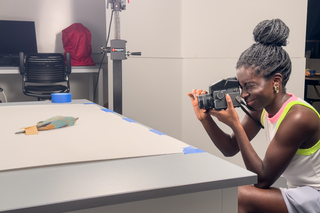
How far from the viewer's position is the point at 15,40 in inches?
149

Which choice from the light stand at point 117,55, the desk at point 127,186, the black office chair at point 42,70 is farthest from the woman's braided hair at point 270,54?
the black office chair at point 42,70

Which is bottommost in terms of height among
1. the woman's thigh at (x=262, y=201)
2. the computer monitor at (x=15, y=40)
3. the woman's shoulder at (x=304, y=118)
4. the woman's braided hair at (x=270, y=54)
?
the woman's thigh at (x=262, y=201)

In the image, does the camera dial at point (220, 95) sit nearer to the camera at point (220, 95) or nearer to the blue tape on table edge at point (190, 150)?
the camera at point (220, 95)

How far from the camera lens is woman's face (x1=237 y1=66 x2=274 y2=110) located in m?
1.04

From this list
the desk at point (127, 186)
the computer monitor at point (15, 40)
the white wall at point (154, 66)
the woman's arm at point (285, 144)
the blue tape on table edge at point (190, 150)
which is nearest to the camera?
the desk at point (127, 186)

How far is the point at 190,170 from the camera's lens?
0.61 metres

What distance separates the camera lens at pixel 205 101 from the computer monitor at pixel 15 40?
3344mm

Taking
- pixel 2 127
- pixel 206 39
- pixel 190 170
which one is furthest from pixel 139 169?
pixel 206 39

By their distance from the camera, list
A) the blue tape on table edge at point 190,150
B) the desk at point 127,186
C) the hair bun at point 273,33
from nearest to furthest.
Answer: the desk at point 127,186
the blue tape on table edge at point 190,150
the hair bun at point 273,33

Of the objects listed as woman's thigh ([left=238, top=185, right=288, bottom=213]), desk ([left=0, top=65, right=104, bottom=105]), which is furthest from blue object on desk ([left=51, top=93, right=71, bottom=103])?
desk ([left=0, top=65, right=104, bottom=105])

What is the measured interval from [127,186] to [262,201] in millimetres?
613

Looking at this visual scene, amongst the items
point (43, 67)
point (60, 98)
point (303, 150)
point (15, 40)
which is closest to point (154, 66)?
point (60, 98)

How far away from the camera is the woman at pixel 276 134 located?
958mm

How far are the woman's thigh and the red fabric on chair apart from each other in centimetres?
316
